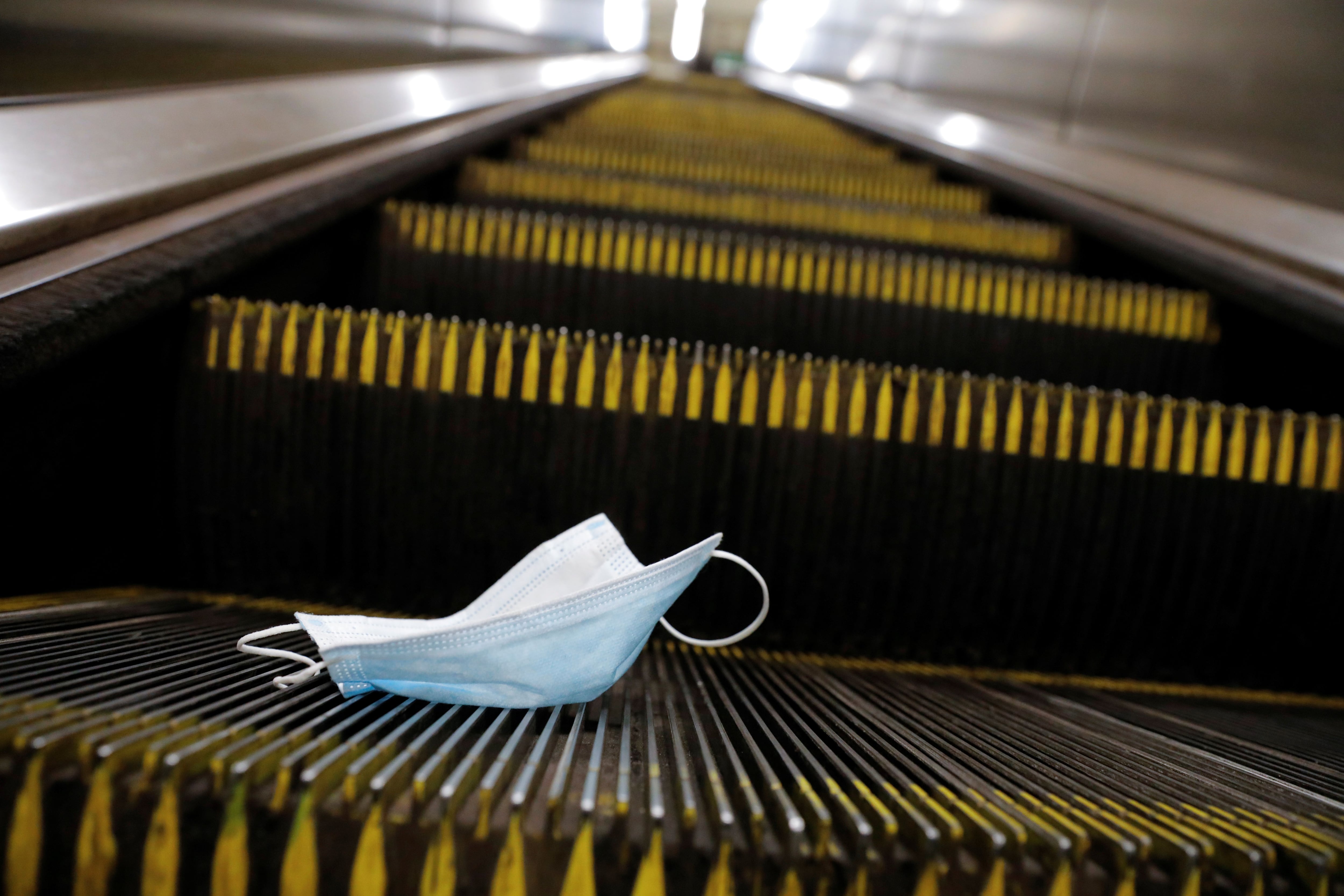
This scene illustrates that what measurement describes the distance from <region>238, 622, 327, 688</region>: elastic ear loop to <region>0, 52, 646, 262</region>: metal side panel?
0.45m

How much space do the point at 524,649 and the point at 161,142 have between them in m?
1.06

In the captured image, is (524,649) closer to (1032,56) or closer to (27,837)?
(27,837)

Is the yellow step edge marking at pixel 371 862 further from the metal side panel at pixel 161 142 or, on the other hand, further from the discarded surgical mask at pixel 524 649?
the metal side panel at pixel 161 142

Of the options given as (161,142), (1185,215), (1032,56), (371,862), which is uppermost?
(1032,56)

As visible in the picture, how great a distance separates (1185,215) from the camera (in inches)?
77.0

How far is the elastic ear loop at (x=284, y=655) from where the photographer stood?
721 millimetres

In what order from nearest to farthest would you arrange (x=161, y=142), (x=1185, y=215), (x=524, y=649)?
1. (x=524, y=649)
2. (x=161, y=142)
3. (x=1185, y=215)

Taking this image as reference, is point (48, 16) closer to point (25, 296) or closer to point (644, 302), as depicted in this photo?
point (25, 296)

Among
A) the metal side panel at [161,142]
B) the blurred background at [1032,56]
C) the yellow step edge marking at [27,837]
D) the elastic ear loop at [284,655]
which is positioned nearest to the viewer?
the yellow step edge marking at [27,837]

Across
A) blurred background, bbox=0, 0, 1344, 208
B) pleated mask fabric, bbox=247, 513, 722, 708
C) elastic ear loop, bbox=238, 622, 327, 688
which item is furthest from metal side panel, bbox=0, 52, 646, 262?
pleated mask fabric, bbox=247, 513, 722, 708

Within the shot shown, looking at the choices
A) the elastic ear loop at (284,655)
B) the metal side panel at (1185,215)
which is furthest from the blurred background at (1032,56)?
the elastic ear loop at (284,655)

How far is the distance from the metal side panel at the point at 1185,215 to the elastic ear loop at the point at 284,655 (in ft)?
4.78

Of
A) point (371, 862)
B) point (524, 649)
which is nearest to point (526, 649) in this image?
point (524, 649)

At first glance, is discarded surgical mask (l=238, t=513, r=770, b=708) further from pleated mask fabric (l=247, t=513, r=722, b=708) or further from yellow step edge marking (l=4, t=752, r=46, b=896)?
yellow step edge marking (l=4, t=752, r=46, b=896)
